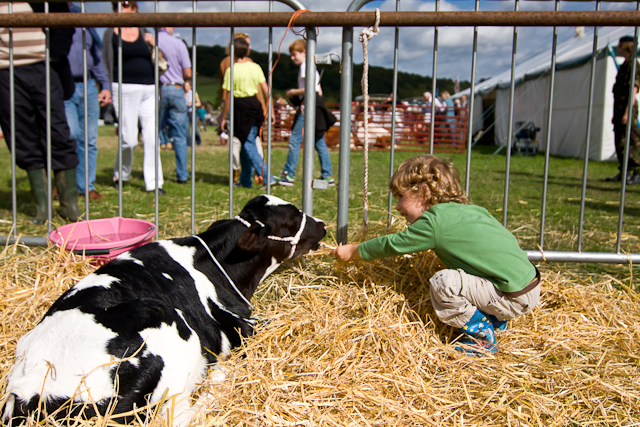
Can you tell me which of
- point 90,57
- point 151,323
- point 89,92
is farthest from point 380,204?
point 151,323

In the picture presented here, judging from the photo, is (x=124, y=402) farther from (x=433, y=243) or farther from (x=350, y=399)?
(x=433, y=243)

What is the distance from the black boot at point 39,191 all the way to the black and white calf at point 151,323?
289cm

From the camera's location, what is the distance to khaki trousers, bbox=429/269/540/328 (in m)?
2.63

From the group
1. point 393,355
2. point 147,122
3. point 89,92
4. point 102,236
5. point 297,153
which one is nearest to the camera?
point 393,355

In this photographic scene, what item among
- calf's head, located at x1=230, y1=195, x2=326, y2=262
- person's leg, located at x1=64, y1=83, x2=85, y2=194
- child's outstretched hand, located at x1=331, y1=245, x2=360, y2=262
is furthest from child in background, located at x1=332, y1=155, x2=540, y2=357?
person's leg, located at x1=64, y1=83, x2=85, y2=194

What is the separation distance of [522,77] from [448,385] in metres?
17.6

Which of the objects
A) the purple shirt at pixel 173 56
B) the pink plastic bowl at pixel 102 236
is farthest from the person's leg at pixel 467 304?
the purple shirt at pixel 173 56

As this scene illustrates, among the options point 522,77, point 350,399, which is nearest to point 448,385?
point 350,399

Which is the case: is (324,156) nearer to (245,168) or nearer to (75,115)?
(245,168)

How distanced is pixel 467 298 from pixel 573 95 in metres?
14.8

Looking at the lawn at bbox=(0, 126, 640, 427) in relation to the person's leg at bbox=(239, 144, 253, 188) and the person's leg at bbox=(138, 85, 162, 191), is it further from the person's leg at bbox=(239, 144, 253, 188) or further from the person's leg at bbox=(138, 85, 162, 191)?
the person's leg at bbox=(239, 144, 253, 188)

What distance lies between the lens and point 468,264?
2.68 meters

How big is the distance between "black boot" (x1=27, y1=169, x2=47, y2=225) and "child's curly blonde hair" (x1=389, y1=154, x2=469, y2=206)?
12.5 feet

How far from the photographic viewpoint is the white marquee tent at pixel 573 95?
44.6 feet
